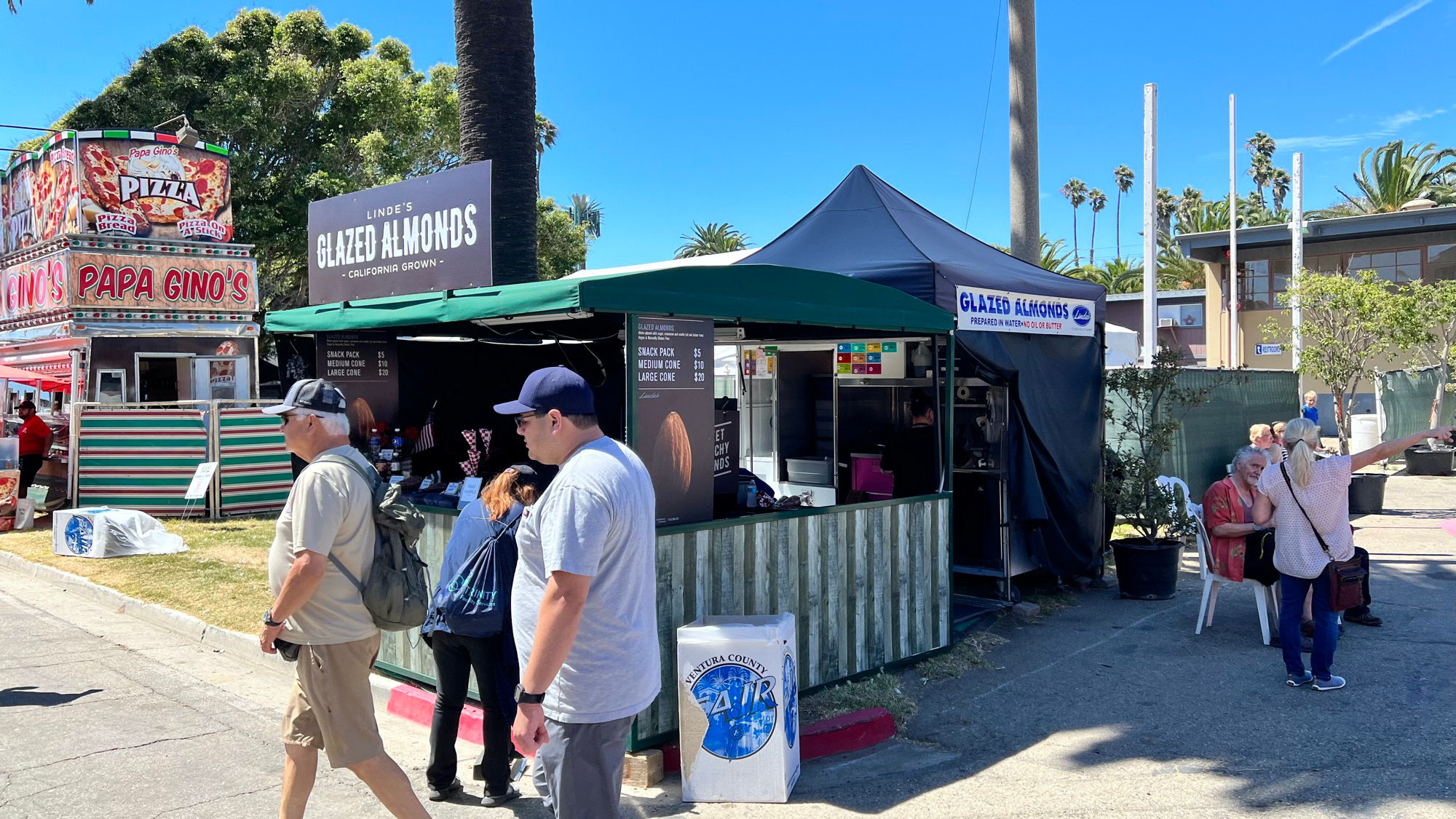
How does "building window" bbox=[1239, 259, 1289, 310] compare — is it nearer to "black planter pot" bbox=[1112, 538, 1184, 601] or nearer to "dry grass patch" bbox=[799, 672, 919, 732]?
"black planter pot" bbox=[1112, 538, 1184, 601]

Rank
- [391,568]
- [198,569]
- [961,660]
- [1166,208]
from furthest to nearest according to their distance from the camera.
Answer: [1166,208] → [198,569] → [961,660] → [391,568]

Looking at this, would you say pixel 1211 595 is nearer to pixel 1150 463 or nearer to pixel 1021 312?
pixel 1150 463

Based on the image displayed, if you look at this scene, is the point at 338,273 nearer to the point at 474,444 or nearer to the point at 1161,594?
the point at 474,444

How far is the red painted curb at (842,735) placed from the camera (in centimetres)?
526

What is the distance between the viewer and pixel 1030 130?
38.7 ft

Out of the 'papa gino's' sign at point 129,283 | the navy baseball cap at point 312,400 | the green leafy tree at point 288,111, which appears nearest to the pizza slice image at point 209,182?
the 'papa gino's' sign at point 129,283

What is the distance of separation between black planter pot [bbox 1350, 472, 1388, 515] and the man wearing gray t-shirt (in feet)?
46.5

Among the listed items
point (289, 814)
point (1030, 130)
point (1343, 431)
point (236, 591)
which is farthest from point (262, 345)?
point (289, 814)

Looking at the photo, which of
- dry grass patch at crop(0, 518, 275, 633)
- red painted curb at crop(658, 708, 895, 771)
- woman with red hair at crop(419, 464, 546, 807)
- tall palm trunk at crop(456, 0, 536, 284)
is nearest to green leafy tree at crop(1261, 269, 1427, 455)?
red painted curb at crop(658, 708, 895, 771)

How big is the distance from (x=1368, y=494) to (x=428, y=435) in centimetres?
1277

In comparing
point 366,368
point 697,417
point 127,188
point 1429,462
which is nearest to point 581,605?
point 697,417

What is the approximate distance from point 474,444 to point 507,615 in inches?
125

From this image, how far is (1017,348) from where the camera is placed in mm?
8719

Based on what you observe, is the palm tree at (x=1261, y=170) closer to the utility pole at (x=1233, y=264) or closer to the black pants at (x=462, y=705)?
the utility pole at (x=1233, y=264)
